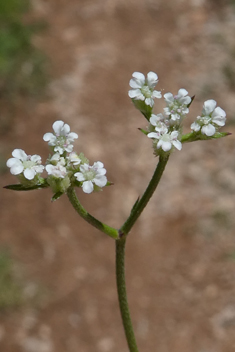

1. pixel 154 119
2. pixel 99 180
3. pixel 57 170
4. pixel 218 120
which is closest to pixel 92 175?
pixel 99 180

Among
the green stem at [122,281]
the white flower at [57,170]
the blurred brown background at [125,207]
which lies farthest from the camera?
the blurred brown background at [125,207]

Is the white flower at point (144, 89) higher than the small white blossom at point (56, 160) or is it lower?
higher

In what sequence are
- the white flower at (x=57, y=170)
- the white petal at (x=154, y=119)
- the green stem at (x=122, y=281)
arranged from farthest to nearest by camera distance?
1. the green stem at (x=122, y=281)
2. the white petal at (x=154, y=119)
3. the white flower at (x=57, y=170)

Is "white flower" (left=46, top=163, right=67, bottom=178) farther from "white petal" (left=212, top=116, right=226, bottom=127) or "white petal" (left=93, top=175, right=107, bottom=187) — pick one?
"white petal" (left=212, top=116, right=226, bottom=127)

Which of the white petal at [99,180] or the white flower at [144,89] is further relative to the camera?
the white flower at [144,89]

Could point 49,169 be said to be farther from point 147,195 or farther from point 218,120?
point 218,120

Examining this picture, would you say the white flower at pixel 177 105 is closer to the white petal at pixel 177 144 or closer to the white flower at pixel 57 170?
the white petal at pixel 177 144

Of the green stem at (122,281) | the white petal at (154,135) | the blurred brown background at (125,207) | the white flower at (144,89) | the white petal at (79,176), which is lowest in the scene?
the blurred brown background at (125,207)

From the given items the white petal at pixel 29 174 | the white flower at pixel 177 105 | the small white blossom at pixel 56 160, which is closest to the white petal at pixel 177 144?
the white flower at pixel 177 105
